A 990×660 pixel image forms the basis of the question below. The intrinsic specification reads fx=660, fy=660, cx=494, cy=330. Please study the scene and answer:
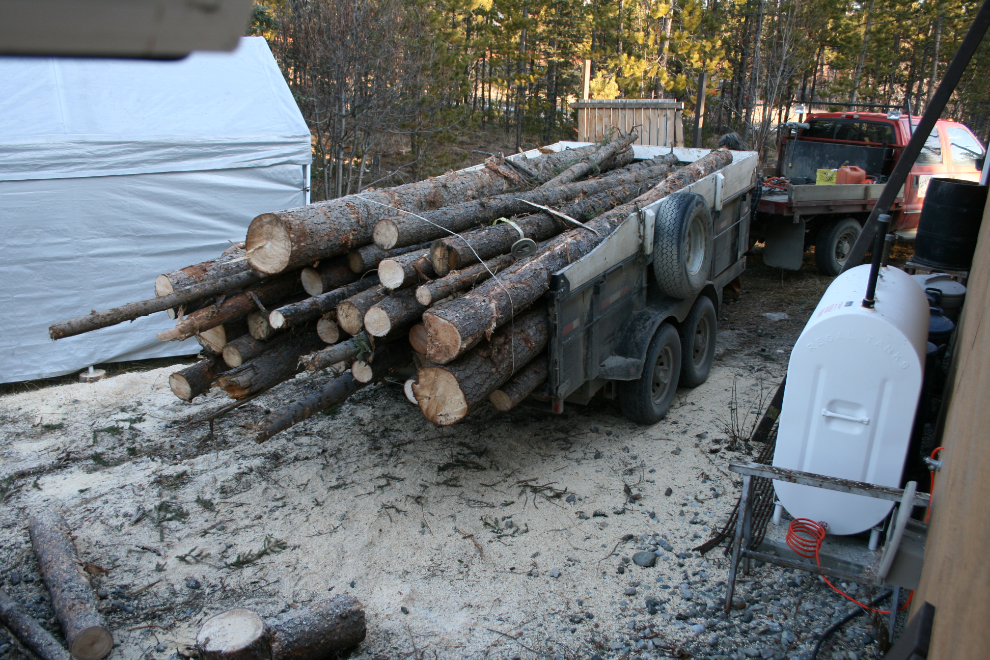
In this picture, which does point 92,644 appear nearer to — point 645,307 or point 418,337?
point 418,337

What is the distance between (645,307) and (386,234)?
241 centimetres

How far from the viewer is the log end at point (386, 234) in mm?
4159

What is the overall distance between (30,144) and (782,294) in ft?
29.5

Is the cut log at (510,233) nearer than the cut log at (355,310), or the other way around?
the cut log at (355,310)

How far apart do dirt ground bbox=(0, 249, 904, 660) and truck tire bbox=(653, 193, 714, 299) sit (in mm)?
1199

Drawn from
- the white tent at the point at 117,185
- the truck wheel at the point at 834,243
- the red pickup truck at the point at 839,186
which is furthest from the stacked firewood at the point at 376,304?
the truck wheel at the point at 834,243

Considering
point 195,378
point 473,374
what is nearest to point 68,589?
point 195,378

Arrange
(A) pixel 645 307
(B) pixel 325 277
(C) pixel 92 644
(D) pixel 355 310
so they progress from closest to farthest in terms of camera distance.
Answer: (C) pixel 92 644 < (D) pixel 355 310 < (B) pixel 325 277 < (A) pixel 645 307

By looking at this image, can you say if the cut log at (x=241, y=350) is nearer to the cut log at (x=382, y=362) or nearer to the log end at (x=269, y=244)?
the log end at (x=269, y=244)

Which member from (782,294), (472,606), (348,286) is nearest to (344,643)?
(472,606)

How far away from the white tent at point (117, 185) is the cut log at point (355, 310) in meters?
3.75

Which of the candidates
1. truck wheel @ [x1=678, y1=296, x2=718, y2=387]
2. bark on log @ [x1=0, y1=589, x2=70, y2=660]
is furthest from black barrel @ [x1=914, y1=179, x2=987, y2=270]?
bark on log @ [x1=0, y1=589, x2=70, y2=660]

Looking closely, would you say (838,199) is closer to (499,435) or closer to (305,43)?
(499,435)

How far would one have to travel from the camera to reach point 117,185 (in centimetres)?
673
